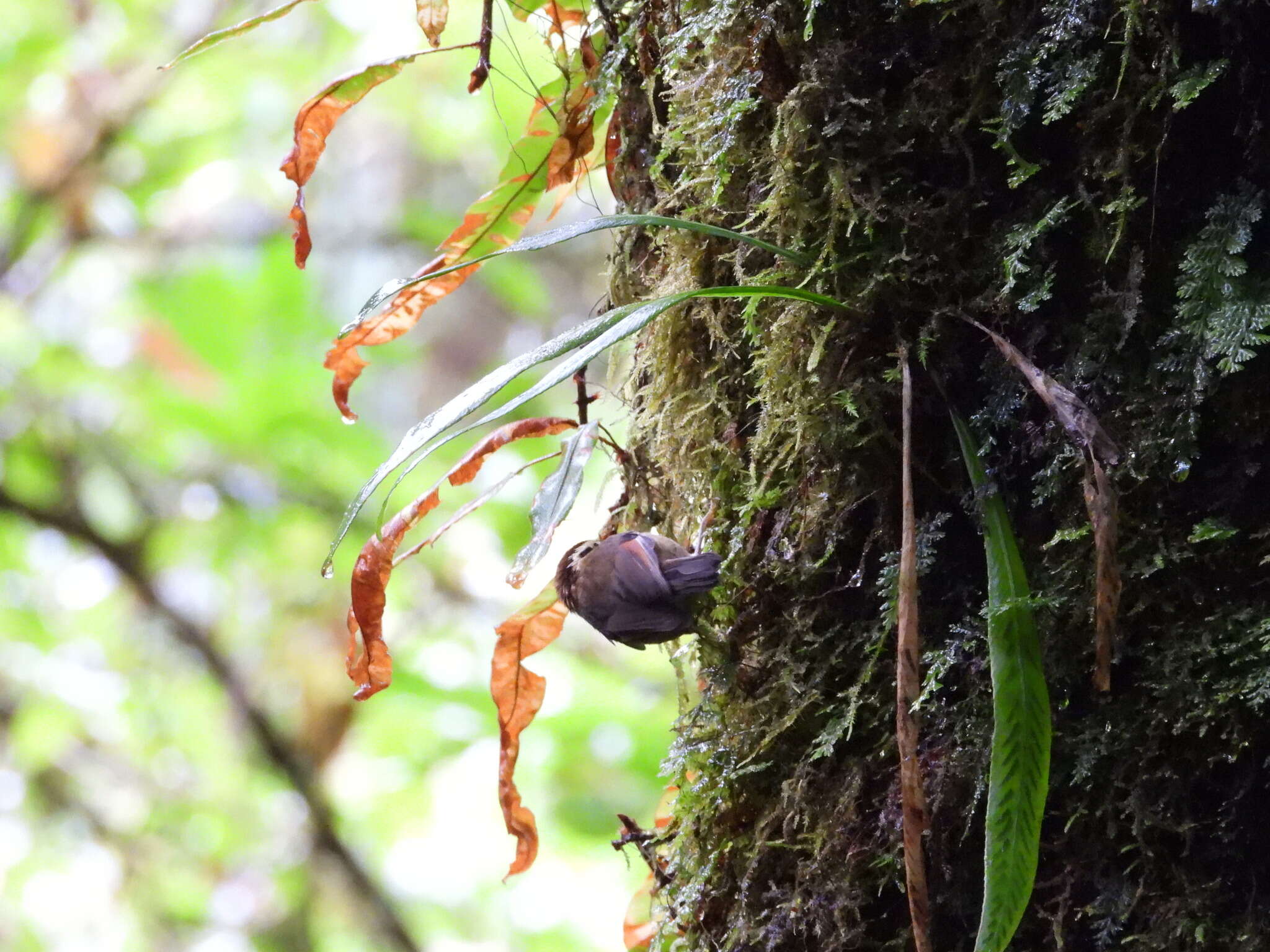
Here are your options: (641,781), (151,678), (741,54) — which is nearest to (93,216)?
(151,678)

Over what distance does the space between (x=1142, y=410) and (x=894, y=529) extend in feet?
0.57

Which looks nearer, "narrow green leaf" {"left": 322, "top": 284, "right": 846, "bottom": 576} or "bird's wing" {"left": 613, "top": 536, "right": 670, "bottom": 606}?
"narrow green leaf" {"left": 322, "top": 284, "right": 846, "bottom": 576}

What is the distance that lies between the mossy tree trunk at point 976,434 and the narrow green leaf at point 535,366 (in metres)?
0.11

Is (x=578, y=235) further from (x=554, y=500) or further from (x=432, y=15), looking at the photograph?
(x=432, y=15)

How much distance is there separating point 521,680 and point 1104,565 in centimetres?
55

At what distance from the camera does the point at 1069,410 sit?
56 centimetres

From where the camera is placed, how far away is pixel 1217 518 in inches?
21.9

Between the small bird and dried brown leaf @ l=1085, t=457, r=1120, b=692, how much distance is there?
10.9 inches

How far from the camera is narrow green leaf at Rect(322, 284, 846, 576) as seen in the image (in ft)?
1.95

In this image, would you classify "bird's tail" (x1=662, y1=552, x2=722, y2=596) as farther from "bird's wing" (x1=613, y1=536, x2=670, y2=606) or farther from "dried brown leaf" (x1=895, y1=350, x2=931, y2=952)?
"dried brown leaf" (x1=895, y1=350, x2=931, y2=952)

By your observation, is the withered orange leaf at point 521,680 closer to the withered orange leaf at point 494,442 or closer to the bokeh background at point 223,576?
the withered orange leaf at point 494,442

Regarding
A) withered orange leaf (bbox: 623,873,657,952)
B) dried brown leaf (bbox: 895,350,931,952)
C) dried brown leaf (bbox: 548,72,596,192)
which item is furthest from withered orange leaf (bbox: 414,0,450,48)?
withered orange leaf (bbox: 623,873,657,952)

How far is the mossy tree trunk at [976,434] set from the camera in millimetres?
551

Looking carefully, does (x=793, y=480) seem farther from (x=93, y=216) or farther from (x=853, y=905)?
(x=93, y=216)
